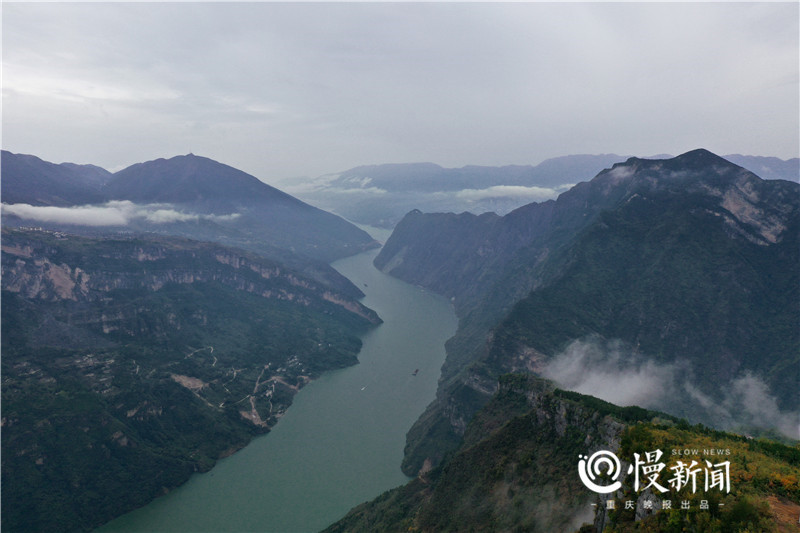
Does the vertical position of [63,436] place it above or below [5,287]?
below

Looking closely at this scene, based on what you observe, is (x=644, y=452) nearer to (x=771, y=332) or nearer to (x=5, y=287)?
(x=771, y=332)

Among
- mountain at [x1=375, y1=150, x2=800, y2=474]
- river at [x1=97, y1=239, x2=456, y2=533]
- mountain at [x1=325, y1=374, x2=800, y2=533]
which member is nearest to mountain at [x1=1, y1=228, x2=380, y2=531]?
river at [x1=97, y1=239, x2=456, y2=533]

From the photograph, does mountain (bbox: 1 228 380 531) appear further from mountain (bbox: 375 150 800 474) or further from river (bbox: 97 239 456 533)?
mountain (bbox: 375 150 800 474)

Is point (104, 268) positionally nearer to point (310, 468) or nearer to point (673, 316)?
point (310, 468)

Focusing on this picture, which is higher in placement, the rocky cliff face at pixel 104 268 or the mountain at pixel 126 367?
the rocky cliff face at pixel 104 268

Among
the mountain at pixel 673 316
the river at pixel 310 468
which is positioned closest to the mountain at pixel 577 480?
the river at pixel 310 468

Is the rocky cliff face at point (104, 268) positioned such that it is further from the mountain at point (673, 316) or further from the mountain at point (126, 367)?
the mountain at point (673, 316)

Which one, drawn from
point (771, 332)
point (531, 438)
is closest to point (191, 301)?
point (531, 438)
